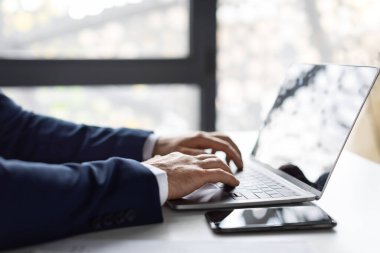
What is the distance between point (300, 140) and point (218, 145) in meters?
0.18

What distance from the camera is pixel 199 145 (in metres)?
1.07

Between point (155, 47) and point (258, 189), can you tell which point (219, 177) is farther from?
point (155, 47)

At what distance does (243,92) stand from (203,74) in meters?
0.24

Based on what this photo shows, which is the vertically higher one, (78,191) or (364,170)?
(78,191)

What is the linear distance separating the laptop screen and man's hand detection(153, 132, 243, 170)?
0.26 ft

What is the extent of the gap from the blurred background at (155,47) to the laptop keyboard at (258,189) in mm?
1010

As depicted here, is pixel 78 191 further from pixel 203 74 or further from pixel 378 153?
pixel 203 74

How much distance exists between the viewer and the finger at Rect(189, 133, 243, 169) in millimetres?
1031

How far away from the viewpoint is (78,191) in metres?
0.66

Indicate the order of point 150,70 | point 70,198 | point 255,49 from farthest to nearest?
point 255,49 < point 150,70 < point 70,198

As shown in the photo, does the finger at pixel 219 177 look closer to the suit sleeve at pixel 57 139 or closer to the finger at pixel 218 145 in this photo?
the finger at pixel 218 145

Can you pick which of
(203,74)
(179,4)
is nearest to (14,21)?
(179,4)

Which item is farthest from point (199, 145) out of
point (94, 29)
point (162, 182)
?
point (94, 29)

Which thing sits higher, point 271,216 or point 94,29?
point 94,29
